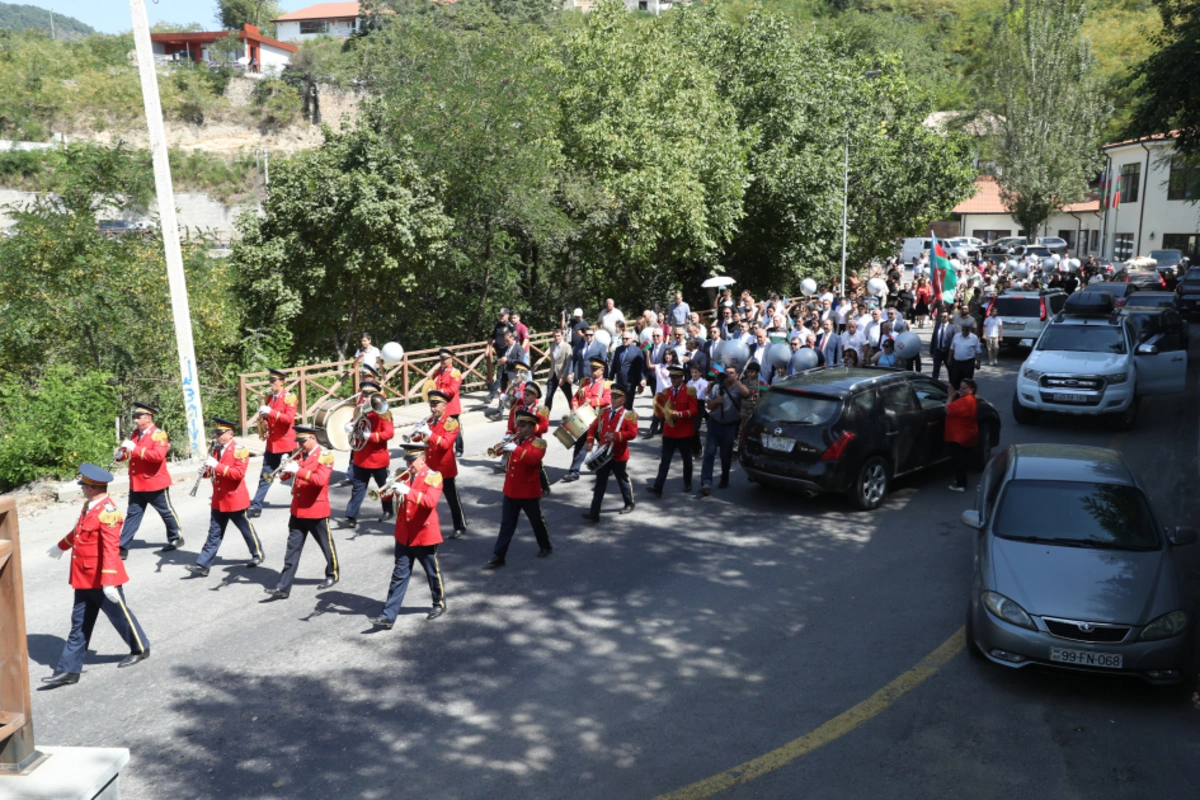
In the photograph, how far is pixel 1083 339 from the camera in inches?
680

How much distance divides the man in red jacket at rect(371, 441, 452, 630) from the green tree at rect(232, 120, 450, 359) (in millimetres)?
14231

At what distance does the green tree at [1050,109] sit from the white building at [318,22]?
77.0 metres

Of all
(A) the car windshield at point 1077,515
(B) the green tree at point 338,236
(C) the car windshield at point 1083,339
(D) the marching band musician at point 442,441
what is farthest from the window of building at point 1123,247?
(D) the marching band musician at point 442,441

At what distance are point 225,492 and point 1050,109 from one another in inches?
2173

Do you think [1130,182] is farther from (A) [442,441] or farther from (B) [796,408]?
(A) [442,441]

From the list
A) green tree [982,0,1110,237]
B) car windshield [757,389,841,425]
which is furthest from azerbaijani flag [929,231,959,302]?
green tree [982,0,1110,237]

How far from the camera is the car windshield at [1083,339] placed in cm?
1697

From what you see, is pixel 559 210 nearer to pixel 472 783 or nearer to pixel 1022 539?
pixel 1022 539

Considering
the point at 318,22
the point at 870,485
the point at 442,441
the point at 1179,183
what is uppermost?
the point at 318,22

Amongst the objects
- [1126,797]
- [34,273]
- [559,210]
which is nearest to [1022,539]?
[1126,797]

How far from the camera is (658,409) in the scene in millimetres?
13070

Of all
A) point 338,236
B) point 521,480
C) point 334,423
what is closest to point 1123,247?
point 338,236

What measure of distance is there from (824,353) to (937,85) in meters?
72.0

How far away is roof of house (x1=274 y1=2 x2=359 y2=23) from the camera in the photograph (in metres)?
109
